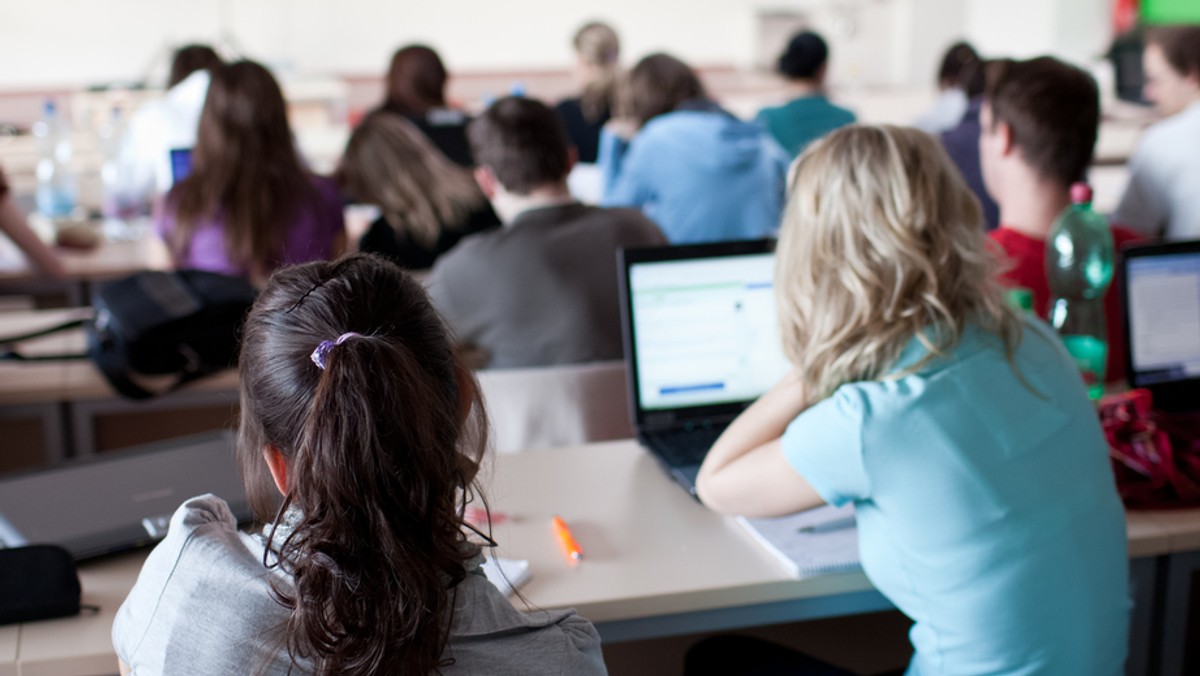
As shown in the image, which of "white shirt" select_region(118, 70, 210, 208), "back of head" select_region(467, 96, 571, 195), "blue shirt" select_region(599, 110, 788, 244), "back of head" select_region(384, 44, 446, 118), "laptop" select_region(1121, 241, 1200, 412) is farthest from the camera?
"back of head" select_region(384, 44, 446, 118)

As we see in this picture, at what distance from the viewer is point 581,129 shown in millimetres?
5570

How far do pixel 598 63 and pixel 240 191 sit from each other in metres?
3.10

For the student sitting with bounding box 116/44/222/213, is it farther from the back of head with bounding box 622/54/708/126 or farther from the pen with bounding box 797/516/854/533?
the pen with bounding box 797/516/854/533

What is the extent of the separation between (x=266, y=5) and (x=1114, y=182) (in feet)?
16.5

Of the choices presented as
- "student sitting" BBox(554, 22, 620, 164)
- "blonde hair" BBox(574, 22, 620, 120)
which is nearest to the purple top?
"student sitting" BBox(554, 22, 620, 164)

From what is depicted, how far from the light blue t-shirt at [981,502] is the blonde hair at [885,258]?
1.4 inches

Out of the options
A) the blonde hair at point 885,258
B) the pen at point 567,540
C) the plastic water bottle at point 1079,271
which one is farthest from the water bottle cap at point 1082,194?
the pen at point 567,540

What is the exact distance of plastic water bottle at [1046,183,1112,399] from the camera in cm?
202

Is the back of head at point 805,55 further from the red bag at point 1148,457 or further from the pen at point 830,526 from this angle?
the pen at point 830,526

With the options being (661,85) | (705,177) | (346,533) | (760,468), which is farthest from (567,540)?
(661,85)

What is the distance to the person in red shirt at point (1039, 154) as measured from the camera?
83.4 inches

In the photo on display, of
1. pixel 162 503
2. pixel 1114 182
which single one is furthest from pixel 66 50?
pixel 162 503

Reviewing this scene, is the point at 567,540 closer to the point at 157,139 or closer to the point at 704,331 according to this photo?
the point at 704,331

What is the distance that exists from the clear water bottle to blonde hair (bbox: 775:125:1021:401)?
350 centimetres
